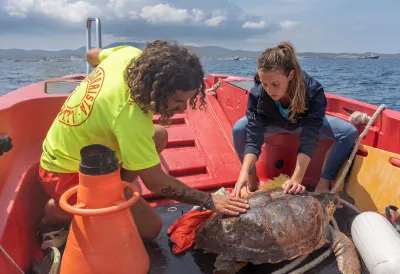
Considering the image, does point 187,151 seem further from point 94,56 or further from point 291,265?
point 291,265

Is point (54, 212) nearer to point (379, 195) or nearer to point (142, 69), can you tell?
point (142, 69)

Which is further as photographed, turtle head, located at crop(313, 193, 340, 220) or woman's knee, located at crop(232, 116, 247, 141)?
woman's knee, located at crop(232, 116, 247, 141)

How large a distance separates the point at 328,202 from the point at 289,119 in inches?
27.4

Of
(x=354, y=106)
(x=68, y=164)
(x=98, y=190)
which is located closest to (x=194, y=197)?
(x=98, y=190)

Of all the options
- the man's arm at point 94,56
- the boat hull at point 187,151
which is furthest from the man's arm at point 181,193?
the man's arm at point 94,56

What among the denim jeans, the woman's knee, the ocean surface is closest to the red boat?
the denim jeans

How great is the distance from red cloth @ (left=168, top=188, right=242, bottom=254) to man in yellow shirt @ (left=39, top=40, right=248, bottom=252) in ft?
0.49

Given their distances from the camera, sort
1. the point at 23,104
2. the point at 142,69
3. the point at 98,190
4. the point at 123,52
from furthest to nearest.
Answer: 1. the point at 23,104
2. the point at 123,52
3. the point at 142,69
4. the point at 98,190

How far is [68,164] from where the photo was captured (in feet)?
7.20

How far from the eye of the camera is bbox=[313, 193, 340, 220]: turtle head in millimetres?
2477

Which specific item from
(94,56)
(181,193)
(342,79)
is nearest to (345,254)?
Answer: (181,193)

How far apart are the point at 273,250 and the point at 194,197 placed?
0.57 metres

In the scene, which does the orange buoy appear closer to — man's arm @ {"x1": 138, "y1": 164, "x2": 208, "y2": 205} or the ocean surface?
man's arm @ {"x1": 138, "y1": 164, "x2": 208, "y2": 205}

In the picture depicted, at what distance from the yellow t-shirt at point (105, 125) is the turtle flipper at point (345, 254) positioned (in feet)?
4.07
